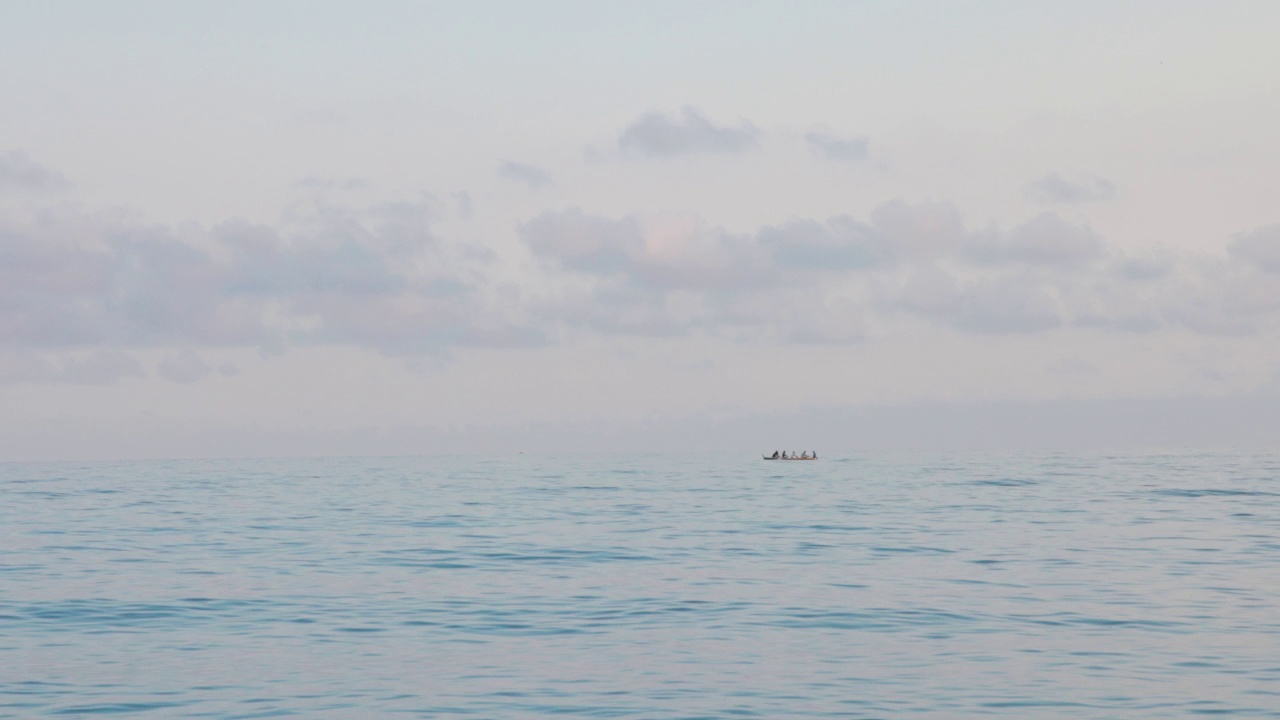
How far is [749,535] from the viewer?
147ft

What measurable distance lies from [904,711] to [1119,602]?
11914 millimetres

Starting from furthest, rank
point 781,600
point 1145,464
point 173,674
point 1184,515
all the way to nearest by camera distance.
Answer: point 1145,464 < point 1184,515 < point 781,600 < point 173,674

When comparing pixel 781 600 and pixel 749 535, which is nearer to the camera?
pixel 781 600

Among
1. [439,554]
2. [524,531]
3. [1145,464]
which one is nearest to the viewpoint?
[439,554]

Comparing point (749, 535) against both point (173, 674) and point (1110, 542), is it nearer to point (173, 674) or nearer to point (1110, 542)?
point (1110, 542)

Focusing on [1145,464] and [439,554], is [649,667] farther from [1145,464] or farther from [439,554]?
[1145,464]

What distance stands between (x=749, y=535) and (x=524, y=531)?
8405 millimetres

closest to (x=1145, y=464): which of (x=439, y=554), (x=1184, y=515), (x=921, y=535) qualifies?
(x=1184, y=515)

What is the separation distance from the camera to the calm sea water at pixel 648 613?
19.7 meters

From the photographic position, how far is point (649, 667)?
71.6 ft

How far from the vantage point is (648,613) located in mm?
27594

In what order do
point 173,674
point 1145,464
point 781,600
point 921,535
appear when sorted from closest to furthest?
point 173,674
point 781,600
point 921,535
point 1145,464

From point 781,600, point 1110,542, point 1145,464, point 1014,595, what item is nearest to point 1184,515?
point 1110,542

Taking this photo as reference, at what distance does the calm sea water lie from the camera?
19.7m
